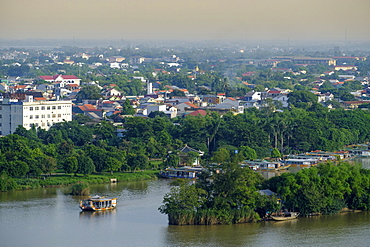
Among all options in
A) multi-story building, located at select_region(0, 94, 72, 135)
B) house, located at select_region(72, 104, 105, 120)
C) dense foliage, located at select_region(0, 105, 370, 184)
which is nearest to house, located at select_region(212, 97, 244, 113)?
house, located at select_region(72, 104, 105, 120)

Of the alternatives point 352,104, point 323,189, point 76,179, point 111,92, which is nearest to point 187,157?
point 76,179

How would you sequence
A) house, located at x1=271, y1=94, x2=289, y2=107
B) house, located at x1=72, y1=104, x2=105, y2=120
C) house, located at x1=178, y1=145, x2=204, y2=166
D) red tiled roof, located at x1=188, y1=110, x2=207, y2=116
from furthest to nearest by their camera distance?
1. house, located at x1=271, y1=94, x2=289, y2=107
2. house, located at x1=72, y1=104, x2=105, y2=120
3. red tiled roof, located at x1=188, y1=110, x2=207, y2=116
4. house, located at x1=178, y1=145, x2=204, y2=166

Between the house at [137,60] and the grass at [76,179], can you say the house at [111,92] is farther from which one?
the house at [137,60]

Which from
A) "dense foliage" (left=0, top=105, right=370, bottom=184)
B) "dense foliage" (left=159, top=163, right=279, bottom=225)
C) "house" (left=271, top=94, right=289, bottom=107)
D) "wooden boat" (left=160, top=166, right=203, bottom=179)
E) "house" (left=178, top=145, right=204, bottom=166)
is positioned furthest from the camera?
"house" (left=271, top=94, right=289, bottom=107)

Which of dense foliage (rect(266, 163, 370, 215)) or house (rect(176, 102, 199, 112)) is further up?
house (rect(176, 102, 199, 112))

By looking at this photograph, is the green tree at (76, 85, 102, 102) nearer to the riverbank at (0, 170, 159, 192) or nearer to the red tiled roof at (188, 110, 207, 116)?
the red tiled roof at (188, 110, 207, 116)

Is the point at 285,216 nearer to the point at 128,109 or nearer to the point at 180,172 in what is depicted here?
the point at 180,172

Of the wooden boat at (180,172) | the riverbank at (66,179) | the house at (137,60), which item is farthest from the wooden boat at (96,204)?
the house at (137,60)
